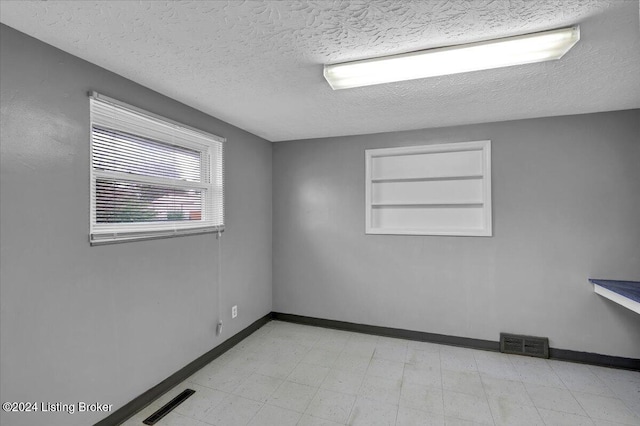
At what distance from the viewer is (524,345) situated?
2.90 metres

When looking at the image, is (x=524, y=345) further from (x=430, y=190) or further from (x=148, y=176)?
(x=148, y=176)

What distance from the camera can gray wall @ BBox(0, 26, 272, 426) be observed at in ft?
4.87

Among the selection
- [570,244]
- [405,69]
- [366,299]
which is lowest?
[366,299]

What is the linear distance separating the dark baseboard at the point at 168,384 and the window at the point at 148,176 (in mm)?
1153

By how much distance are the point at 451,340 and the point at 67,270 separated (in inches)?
134

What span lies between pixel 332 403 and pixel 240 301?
1.51 m

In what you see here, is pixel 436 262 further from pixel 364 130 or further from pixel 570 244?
pixel 364 130

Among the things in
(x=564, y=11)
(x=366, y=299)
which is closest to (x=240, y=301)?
(x=366, y=299)

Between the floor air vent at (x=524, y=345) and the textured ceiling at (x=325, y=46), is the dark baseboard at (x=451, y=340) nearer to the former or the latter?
the floor air vent at (x=524, y=345)

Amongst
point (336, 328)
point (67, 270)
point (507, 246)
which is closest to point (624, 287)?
point (507, 246)

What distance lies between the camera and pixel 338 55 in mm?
1723

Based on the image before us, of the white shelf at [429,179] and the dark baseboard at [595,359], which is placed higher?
the white shelf at [429,179]

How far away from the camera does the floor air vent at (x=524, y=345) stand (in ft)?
9.35

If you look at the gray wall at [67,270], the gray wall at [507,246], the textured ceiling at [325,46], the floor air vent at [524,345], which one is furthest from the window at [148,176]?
the floor air vent at [524,345]
